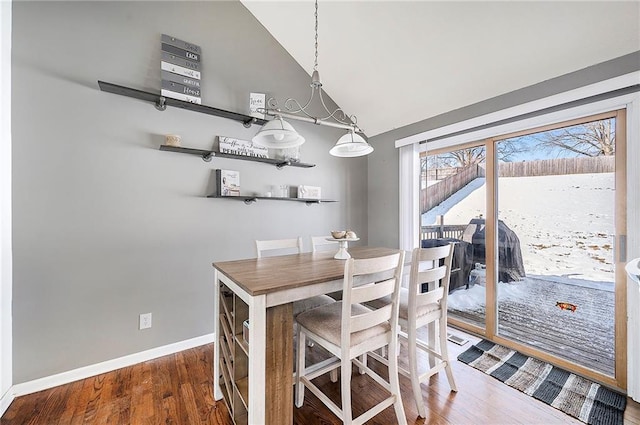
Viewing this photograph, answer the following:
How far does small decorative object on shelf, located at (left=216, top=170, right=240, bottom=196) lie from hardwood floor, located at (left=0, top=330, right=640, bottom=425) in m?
1.54

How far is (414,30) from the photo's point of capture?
2246 millimetres

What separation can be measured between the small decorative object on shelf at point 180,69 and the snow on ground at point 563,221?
295cm

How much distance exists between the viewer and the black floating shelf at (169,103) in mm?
1994

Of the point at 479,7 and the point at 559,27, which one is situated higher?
the point at 479,7

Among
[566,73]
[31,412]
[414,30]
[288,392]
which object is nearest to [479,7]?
[414,30]

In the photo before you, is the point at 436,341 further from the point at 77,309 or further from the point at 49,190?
the point at 49,190

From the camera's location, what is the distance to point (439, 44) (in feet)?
7.38

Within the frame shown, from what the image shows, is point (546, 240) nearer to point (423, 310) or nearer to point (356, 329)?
point (423, 310)

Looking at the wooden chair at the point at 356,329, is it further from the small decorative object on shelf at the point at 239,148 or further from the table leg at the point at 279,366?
the small decorative object on shelf at the point at 239,148

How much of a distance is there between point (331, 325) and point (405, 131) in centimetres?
261

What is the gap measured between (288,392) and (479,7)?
9.26ft

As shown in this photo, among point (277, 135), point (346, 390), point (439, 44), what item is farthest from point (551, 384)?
point (439, 44)

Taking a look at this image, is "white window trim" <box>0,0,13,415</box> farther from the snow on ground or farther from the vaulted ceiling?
the snow on ground

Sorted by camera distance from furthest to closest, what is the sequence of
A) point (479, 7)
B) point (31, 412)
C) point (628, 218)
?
point (479, 7)
point (628, 218)
point (31, 412)
